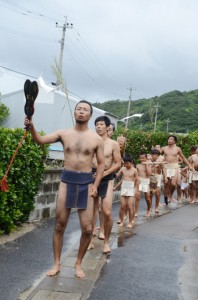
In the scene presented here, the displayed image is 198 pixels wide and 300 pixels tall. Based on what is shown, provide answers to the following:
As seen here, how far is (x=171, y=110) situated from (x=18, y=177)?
66.2 m

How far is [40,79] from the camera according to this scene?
20.0 meters

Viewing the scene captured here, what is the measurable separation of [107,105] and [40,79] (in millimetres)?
59164

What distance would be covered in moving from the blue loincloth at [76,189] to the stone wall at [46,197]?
368cm

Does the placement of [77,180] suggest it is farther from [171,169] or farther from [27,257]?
[171,169]

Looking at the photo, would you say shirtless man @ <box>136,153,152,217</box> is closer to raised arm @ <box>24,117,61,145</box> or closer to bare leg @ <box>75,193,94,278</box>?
bare leg @ <box>75,193,94,278</box>

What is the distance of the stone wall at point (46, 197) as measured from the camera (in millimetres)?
8914

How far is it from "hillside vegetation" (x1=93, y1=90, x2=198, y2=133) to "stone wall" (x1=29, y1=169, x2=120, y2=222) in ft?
168

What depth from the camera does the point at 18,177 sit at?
304 inches

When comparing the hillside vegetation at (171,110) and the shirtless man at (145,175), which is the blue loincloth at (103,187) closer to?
the shirtless man at (145,175)

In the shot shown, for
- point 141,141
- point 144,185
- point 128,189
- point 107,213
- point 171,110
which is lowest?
point 107,213

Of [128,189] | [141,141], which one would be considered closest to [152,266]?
[128,189]

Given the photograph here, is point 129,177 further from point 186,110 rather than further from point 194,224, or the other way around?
point 186,110

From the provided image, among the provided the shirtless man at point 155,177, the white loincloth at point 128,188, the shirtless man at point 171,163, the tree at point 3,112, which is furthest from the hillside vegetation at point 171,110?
the white loincloth at point 128,188

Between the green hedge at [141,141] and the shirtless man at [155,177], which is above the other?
the green hedge at [141,141]
